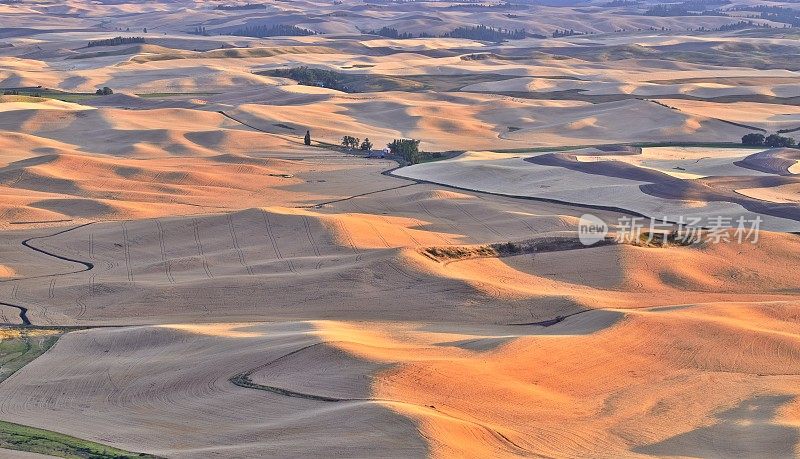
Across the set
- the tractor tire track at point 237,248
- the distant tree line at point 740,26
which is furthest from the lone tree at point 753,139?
the distant tree line at point 740,26

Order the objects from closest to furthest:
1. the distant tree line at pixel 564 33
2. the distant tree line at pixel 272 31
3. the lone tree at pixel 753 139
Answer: the lone tree at pixel 753 139, the distant tree line at pixel 272 31, the distant tree line at pixel 564 33

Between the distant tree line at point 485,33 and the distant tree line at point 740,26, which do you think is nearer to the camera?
the distant tree line at point 485,33

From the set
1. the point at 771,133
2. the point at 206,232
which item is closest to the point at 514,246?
the point at 206,232

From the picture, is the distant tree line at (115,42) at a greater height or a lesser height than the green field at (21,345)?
lesser

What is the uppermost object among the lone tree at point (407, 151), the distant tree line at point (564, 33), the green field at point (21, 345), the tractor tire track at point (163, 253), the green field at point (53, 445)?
the green field at point (53, 445)

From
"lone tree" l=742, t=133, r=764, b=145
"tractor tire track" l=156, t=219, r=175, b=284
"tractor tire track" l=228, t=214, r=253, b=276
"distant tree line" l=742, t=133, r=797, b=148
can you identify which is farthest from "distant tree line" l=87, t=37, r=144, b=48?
"tractor tire track" l=228, t=214, r=253, b=276

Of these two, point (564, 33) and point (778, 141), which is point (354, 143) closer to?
point (778, 141)

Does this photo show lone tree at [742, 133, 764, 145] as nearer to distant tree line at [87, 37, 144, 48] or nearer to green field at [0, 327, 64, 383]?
green field at [0, 327, 64, 383]

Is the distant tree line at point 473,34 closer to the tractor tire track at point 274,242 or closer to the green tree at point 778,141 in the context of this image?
the green tree at point 778,141
